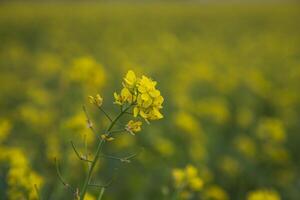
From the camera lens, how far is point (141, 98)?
59.8 inches

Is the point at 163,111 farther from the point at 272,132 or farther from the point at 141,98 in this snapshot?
the point at 141,98

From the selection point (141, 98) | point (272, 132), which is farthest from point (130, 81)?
point (272, 132)

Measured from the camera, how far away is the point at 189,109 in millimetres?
5398

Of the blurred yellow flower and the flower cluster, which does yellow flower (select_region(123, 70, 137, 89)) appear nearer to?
the flower cluster

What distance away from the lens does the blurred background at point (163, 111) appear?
3.28 metres

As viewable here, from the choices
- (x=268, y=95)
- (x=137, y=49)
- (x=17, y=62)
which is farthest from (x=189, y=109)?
(x=137, y=49)

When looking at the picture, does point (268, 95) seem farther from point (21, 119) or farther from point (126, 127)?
point (126, 127)

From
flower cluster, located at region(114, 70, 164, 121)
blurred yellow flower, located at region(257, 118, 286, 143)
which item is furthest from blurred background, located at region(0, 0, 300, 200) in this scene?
flower cluster, located at region(114, 70, 164, 121)

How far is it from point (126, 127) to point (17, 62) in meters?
6.54

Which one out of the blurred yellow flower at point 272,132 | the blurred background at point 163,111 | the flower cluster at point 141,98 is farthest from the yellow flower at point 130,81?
the blurred yellow flower at point 272,132

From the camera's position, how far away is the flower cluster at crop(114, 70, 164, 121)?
153 centimetres

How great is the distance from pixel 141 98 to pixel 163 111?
395 centimetres

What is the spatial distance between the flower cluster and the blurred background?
204 millimetres

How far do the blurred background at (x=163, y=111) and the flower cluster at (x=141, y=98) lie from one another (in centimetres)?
20
